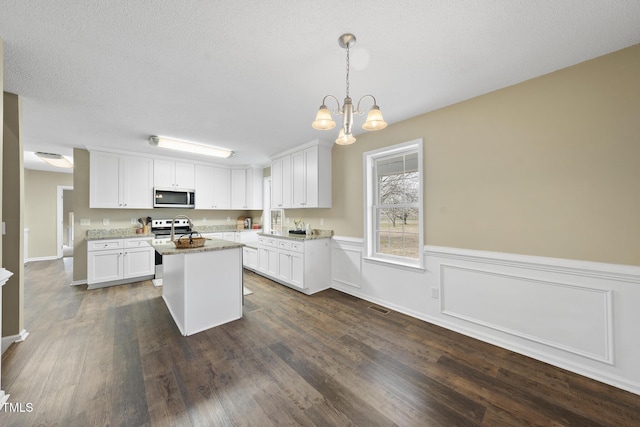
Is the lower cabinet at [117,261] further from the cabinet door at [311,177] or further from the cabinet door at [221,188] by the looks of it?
the cabinet door at [311,177]

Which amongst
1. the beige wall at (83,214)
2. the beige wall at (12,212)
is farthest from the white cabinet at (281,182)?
the beige wall at (12,212)

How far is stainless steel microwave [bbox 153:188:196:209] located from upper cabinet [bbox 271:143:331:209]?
2.05 metres

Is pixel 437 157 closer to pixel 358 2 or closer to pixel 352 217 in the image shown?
pixel 352 217

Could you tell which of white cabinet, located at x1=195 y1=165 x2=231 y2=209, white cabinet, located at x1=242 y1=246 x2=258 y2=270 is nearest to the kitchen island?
white cabinet, located at x1=242 y1=246 x2=258 y2=270

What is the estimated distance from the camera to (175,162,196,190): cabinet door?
200 inches

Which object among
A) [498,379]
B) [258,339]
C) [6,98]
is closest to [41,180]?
[6,98]

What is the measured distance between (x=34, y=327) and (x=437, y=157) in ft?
16.5

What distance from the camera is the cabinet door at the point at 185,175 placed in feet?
16.7

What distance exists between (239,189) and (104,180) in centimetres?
251

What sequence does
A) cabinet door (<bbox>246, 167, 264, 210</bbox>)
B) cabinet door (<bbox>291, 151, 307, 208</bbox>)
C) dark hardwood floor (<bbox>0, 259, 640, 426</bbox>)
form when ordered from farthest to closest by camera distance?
cabinet door (<bbox>246, 167, 264, 210</bbox>), cabinet door (<bbox>291, 151, 307, 208</bbox>), dark hardwood floor (<bbox>0, 259, 640, 426</bbox>)

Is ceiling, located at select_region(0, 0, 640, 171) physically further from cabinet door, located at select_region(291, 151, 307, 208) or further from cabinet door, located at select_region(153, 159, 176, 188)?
cabinet door, located at select_region(153, 159, 176, 188)

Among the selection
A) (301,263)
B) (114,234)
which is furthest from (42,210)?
(301,263)

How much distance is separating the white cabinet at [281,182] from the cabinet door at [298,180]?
12 cm

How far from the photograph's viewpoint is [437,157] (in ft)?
9.31
